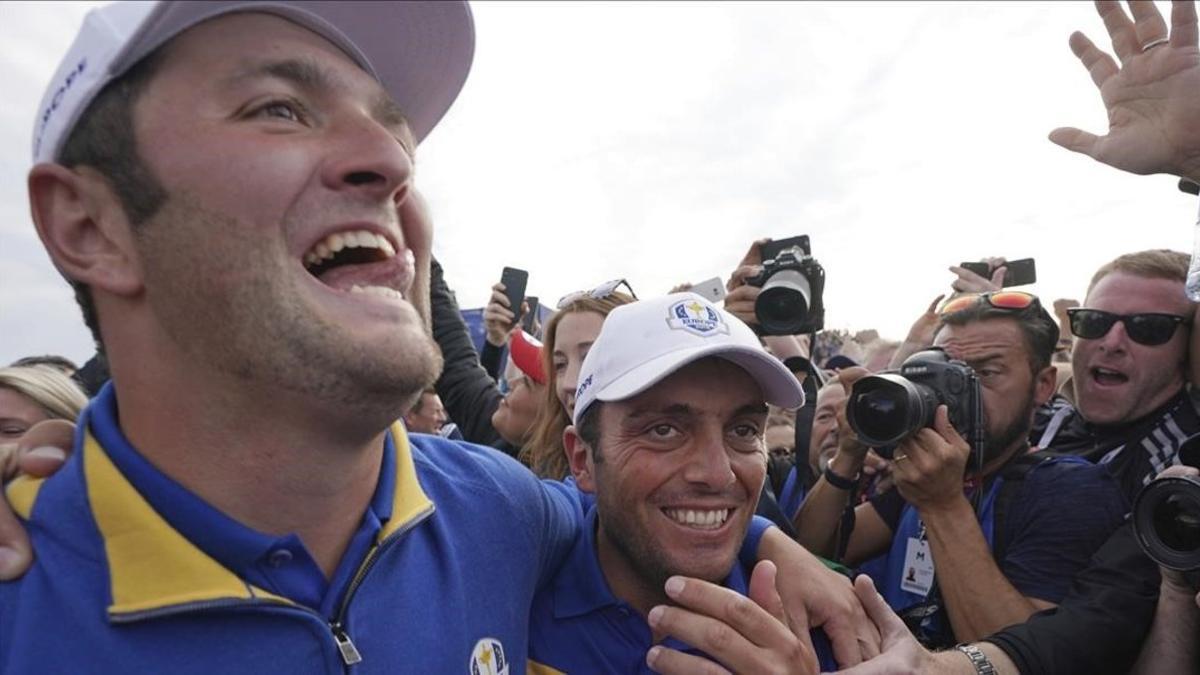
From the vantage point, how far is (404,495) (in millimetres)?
1565

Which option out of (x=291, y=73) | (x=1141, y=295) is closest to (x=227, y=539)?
(x=291, y=73)

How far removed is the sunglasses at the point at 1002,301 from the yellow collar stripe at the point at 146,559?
266cm

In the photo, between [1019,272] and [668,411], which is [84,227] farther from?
[1019,272]

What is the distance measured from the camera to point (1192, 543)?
208 cm

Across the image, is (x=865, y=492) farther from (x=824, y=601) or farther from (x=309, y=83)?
(x=309, y=83)

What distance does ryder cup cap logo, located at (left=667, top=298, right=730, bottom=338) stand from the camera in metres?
2.01

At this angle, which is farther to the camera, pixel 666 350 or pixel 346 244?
pixel 666 350

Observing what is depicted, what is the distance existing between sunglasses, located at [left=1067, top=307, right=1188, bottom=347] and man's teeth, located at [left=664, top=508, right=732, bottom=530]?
2037 mm

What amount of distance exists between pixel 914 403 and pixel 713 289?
1.21 meters

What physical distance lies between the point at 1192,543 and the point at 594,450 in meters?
1.51

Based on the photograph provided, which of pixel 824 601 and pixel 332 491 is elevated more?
pixel 332 491

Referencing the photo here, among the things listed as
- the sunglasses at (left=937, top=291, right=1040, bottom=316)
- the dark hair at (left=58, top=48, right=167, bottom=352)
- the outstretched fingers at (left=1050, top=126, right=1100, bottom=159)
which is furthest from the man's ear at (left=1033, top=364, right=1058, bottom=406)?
the dark hair at (left=58, top=48, right=167, bottom=352)

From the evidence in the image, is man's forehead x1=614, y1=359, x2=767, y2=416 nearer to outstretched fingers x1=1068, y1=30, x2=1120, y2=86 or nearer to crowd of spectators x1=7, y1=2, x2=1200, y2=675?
crowd of spectators x1=7, y1=2, x2=1200, y2=675

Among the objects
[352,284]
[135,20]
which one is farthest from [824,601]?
[135,20]
